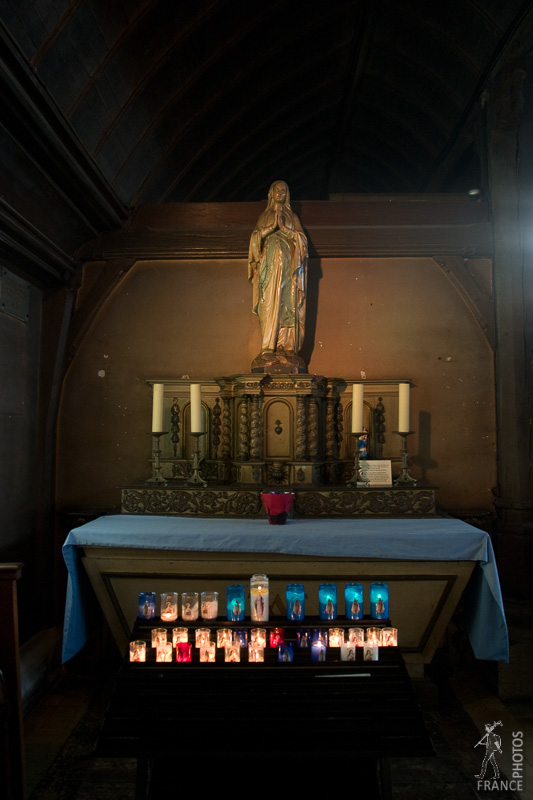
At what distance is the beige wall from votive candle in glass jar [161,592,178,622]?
72.5 inches

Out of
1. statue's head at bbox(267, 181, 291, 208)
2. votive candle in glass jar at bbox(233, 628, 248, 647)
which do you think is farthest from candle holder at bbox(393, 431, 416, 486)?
statue's head at bbox(267, 181, 291, 208)

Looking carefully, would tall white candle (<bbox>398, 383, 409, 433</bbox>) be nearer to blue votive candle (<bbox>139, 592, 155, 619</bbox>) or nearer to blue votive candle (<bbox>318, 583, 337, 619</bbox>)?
blue votive candle (<bbox>318, 583, 337, 619</bbox>)

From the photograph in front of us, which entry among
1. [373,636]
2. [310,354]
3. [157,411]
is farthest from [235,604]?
[310,354]

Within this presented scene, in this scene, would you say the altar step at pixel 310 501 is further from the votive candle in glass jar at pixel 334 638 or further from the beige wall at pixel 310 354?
the votive candle in glass jar at pixel 334 638

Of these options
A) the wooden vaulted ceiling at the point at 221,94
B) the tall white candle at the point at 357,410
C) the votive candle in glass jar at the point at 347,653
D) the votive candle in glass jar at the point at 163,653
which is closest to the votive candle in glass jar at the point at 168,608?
the votive candle in glass jar at the point at 163,653

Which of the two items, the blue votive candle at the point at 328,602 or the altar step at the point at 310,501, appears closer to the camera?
the blue votive candle at the point at 328,602

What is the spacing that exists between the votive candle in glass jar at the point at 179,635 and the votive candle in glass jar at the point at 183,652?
0.03 metres

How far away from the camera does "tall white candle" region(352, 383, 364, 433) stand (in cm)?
407

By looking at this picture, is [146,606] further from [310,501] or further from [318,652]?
[310,501]

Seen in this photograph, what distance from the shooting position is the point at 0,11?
2705mm

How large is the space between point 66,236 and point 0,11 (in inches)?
72.1

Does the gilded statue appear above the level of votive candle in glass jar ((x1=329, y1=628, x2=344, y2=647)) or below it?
above

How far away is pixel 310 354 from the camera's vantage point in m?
4.73

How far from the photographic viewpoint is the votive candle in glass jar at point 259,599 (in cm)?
287
